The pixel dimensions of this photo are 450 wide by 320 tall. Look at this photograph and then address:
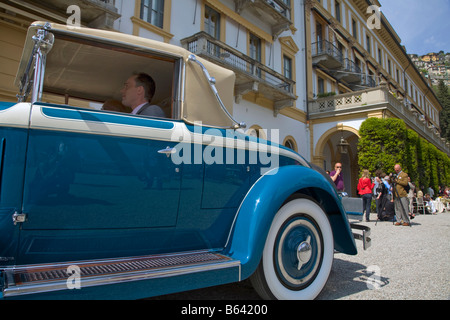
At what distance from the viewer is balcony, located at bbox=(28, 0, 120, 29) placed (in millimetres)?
7279

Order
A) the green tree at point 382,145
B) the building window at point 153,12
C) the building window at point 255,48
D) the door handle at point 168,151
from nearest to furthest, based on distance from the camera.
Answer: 1. the door handle at point 168,151
2. the building window at point 153,12
3. the green tree at point 382,145
4. the building window at point 255,48

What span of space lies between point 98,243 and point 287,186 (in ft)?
4.48

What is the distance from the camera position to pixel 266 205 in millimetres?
2098

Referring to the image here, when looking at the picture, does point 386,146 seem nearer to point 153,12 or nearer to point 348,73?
point 348,73

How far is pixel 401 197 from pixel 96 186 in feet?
30.3

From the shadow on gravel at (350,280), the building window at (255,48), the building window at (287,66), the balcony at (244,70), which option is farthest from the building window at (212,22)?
the shadow on gravel at (350,280)

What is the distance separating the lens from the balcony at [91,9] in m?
7.28

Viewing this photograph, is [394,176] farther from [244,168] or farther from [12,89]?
[12,89]

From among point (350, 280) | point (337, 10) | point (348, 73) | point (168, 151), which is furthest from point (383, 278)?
point (337, 10)

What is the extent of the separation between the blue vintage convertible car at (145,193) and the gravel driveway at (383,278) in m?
0.43

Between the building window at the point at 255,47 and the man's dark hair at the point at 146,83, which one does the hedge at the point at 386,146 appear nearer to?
the building window at the point at 255,47

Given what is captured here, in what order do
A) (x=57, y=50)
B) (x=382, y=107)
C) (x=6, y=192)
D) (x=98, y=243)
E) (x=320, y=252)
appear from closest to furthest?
(x=6, y=192) → (x=98, y=243) → (x=57, y=50) → (x=320, y=252) → (x=382, y=107)
